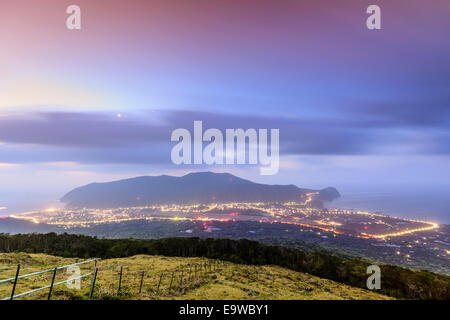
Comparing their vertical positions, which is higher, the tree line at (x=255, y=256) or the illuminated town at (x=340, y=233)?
the tree line at (x=255, y=256)

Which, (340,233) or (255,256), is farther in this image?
(340,233)

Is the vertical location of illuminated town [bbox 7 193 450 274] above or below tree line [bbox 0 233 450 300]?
below

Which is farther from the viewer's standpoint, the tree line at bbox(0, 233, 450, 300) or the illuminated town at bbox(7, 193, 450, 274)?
the illuminated town at bbox(7, 193, 450, 274)

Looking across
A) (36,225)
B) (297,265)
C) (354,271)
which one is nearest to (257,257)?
(297,265)

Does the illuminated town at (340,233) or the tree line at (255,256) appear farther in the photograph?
the illuminated town at (340,233)

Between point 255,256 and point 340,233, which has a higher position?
point 255,256

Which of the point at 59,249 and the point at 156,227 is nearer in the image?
the point at 59,249
